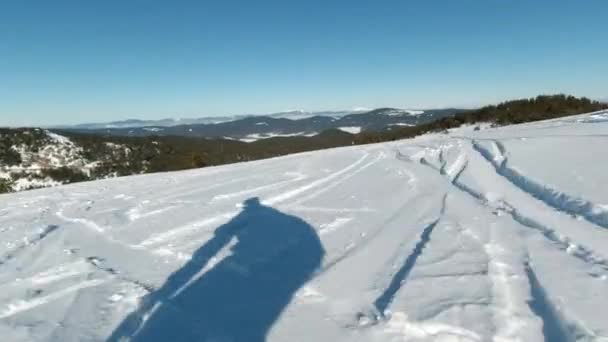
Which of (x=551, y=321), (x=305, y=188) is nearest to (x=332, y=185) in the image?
(x=305, y=188)

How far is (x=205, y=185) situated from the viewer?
34.2ft

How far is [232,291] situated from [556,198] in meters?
4.87

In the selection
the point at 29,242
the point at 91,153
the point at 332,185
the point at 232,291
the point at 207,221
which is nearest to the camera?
the point at 232,291

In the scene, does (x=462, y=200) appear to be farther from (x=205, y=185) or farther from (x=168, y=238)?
(x=205, y=185)

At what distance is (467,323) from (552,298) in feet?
2.51

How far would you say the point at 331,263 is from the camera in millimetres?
4258

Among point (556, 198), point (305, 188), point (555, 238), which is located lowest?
point (305, 188)

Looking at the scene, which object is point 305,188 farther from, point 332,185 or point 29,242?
point 29,242

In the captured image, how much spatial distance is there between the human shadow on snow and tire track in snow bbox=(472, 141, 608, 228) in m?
3.29

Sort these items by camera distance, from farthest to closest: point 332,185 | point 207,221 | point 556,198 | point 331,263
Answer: point 332,185
point 207,221
point 556,198
point 331,263

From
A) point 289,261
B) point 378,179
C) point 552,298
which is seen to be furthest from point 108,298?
point 378,179

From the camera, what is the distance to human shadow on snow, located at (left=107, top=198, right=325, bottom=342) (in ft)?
9.90

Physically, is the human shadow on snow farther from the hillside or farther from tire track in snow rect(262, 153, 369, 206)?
the hillside

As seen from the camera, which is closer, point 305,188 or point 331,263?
point 331,263
